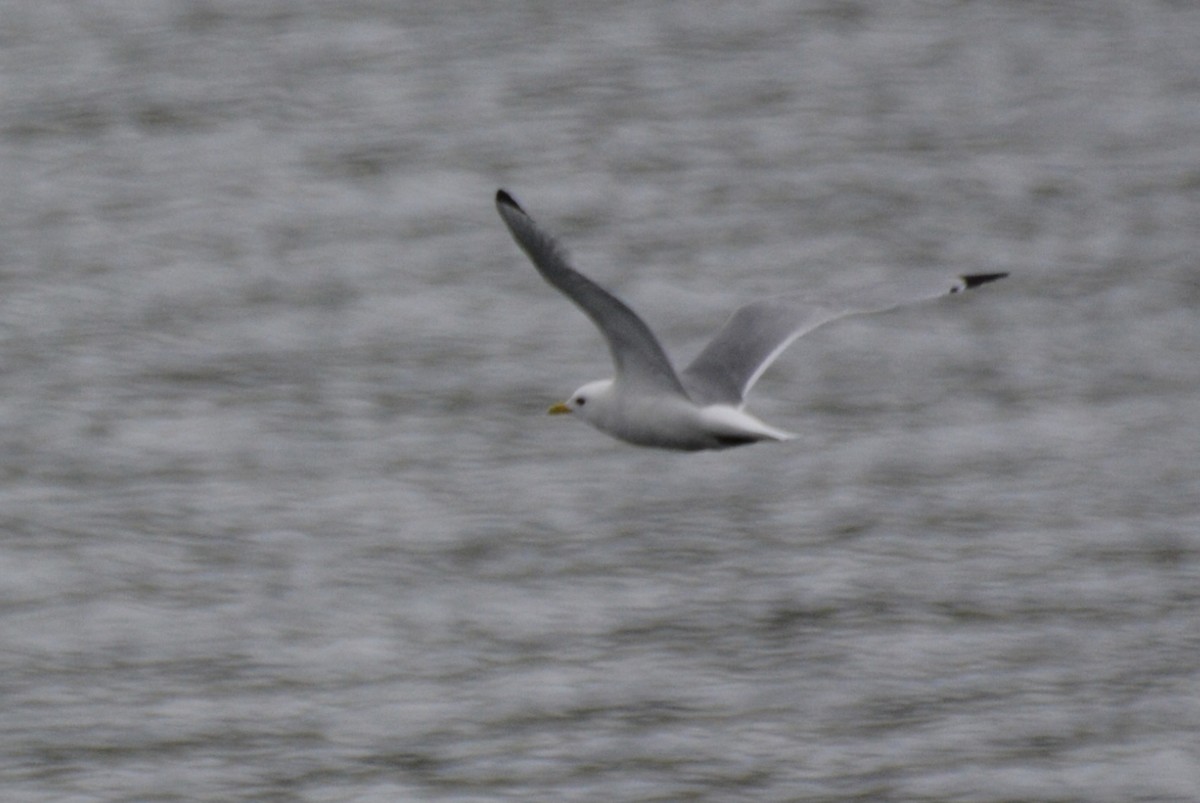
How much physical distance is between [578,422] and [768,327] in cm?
300

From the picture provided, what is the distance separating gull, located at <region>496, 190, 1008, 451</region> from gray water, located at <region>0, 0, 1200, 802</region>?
142cm

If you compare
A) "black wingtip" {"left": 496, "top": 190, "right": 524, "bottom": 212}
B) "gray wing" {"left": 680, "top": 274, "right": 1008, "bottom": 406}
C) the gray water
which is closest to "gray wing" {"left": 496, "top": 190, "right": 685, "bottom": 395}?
"black wingtip" {"left": 496, "top": 190, "right": 524, "bottom": 212}

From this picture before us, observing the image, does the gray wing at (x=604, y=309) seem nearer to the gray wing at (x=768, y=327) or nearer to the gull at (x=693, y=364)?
the gull at (x=693, y=364)

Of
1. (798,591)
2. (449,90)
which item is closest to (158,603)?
(798,591)

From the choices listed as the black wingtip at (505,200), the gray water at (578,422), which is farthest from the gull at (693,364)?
the gray water at (578,422)

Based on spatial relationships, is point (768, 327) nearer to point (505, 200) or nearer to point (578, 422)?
point (505, 200)

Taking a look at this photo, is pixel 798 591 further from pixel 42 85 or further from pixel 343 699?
pixel 42 85

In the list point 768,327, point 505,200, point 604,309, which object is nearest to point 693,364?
point 768,327

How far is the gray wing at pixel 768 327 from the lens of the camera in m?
8.73

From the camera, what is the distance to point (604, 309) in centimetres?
798

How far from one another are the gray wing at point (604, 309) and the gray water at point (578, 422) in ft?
5.34

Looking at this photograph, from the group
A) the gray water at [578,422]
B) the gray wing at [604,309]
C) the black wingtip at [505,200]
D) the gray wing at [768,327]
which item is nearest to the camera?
the gray wing at [604,309]

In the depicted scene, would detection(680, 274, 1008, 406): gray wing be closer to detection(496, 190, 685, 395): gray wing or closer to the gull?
the gull

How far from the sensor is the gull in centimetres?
Result: 772
